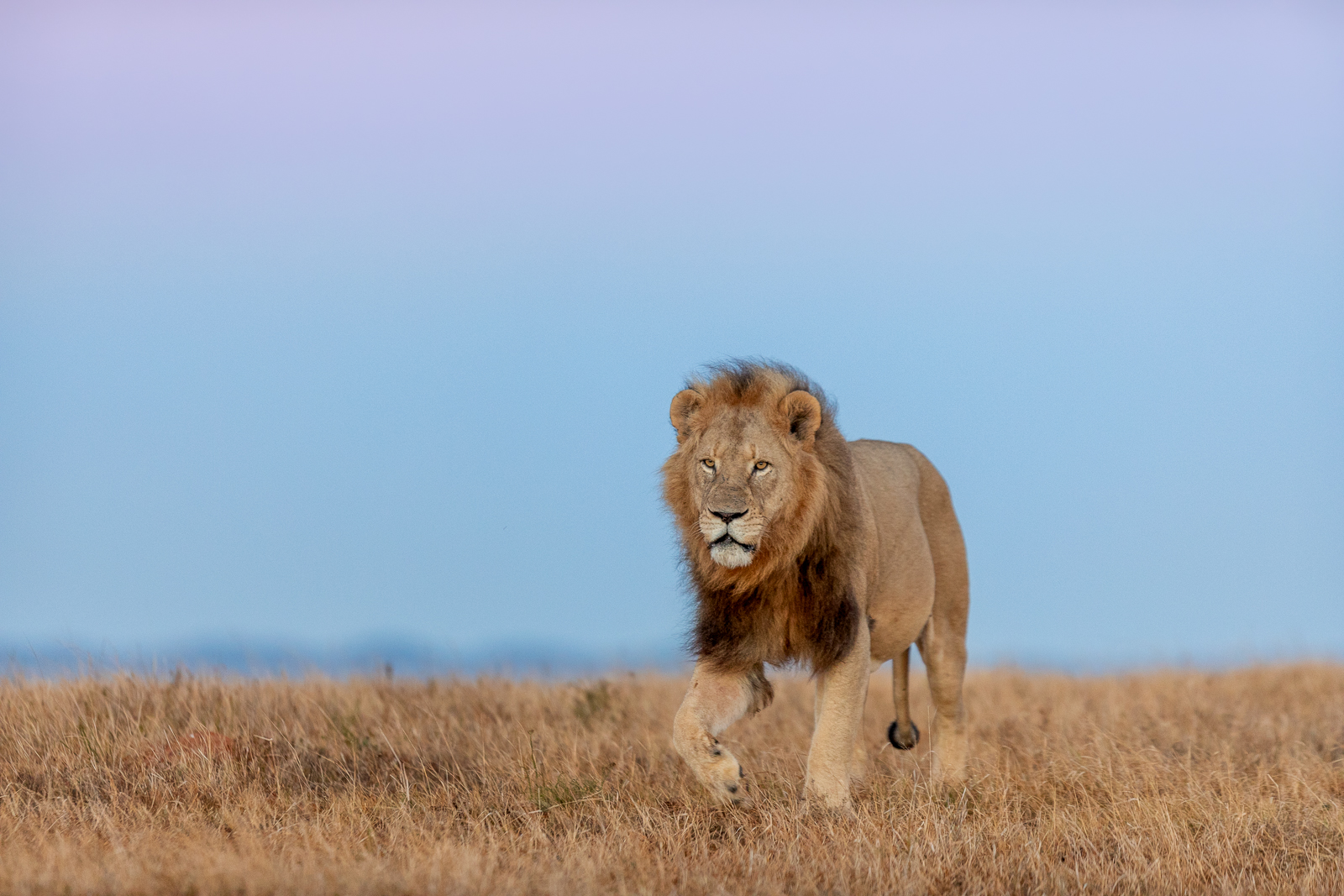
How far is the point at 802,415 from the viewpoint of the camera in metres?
6.02

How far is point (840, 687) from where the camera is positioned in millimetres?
6004

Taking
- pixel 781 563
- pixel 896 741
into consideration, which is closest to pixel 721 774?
pixel 781 563

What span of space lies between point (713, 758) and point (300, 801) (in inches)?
74.9

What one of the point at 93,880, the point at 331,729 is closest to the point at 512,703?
the point at 331,729

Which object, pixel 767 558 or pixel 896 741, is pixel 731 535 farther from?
pixel 896 741

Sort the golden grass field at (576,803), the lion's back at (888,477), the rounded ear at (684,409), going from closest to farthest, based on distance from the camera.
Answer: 1. the golden grass field at (576,803)
2. the rounded ear at (684,409)
3. the lion's back at (888,477)

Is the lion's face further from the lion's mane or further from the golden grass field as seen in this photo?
the golden grass field

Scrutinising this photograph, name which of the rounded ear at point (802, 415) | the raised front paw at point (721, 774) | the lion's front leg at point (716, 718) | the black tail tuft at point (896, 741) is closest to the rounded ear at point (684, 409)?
the rounded ear at point (802, 415)

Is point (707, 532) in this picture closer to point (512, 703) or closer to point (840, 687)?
point (840, 687)

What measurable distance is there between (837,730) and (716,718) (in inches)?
21.0

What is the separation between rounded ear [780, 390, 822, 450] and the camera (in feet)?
19.6

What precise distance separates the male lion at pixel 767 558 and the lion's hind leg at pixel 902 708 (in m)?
0.98

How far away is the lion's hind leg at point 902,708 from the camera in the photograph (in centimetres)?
736

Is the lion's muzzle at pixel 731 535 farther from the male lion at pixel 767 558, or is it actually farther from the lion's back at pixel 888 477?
the lion's back at pixel 888 477
